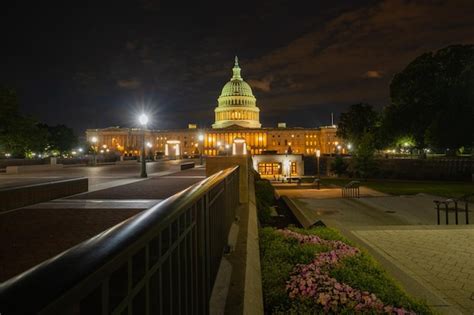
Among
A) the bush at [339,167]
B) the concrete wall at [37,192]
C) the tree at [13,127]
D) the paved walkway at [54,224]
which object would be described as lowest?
the bush at [339,167]

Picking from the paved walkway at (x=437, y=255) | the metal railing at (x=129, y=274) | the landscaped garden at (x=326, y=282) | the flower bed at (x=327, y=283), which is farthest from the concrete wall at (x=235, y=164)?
the metal railing at (x=129, y=274)

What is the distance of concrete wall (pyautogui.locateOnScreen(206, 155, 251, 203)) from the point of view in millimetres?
10672

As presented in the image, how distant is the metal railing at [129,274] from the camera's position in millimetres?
963

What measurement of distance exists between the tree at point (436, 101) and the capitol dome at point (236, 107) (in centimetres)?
9295

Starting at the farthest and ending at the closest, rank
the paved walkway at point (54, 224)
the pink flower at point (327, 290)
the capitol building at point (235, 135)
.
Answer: the capitol building at point (235, 135), the paved walkway at point (54, 224), the pink flower at point (327, 290)

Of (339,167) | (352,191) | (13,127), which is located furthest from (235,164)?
(339,167)

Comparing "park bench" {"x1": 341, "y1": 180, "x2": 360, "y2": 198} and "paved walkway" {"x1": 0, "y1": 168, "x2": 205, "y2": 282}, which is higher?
"paved walkway" {"x1": 0, "y1": 168, "x2": 205, "y2": 282}

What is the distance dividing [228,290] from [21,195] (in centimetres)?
809

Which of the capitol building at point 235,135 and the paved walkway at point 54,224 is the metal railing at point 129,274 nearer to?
the paved walkway at point 54,224

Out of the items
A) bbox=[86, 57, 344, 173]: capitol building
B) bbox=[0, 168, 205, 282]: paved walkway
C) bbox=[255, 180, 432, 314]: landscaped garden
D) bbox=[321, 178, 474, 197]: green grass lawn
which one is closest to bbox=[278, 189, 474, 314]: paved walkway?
bbox=[255, 180, 432, 314]: landscaped garden

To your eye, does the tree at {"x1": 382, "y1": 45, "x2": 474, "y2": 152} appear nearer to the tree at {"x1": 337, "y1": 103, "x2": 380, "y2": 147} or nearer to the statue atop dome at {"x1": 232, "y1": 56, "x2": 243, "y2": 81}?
the tree at {"x1": 337, "y1": 103, "x2": 380, "y2": 147}

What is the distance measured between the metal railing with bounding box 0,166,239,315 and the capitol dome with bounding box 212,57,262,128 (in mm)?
141267

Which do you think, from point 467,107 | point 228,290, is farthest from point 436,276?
point 467,107

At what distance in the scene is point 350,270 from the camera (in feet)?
16.5
